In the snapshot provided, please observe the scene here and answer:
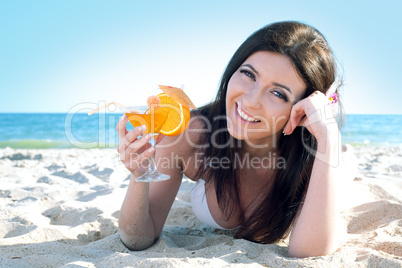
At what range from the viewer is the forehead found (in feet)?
7.05

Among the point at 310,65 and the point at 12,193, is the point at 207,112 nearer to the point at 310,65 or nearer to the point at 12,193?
the point at 310,65

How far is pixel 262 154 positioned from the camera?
2691 millimetres

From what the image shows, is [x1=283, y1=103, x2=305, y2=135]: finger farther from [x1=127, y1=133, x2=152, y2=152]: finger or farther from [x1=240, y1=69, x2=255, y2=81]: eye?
[x1=127, y1=133, x2=152, y2=152]: finger

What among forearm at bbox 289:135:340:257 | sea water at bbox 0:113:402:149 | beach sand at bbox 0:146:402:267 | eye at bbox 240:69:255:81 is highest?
eye at bbox 240:69:255:81

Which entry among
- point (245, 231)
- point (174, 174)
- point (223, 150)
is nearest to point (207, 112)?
point (223, 150)

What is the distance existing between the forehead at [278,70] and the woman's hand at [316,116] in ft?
0.35

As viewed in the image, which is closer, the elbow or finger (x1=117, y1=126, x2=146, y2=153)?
finger (x1=117, y1=126, x2=146, y2=153)

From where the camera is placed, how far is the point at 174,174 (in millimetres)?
2463

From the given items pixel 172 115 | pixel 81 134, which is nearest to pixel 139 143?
pixel 172 115

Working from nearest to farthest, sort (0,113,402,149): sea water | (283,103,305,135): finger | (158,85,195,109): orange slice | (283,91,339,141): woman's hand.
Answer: (158,85,195,109): orange slice, (283,91,339,141): woman's hand, (283,103,305,135): finger, (0,113,402,149): sea water

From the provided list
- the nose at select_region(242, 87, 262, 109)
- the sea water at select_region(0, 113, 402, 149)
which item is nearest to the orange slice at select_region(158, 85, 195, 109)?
the nose at select_region(242, 87, 262, 109)

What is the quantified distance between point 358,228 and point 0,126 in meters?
25.2

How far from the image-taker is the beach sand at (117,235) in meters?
1.74

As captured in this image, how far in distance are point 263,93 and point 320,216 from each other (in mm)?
794
